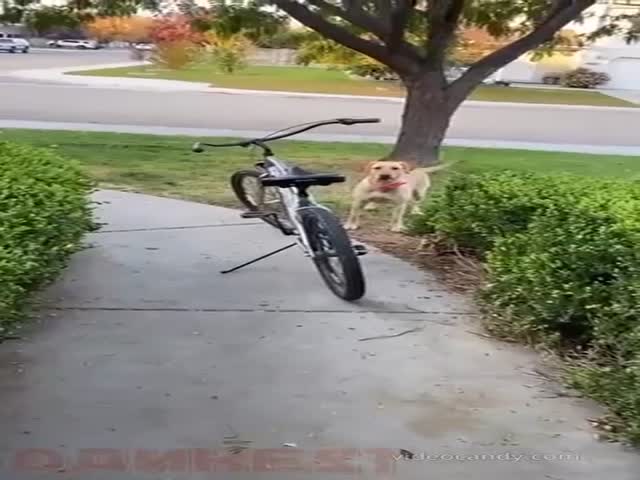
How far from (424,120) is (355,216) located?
3.95m

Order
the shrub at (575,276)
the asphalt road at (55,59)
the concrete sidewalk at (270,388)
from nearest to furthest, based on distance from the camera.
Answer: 1. the concrete sidewalk at (270,388)
2. the shrub at (575,276)
3. the asphalt road at (55,59)

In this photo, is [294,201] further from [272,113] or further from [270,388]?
[272,113]

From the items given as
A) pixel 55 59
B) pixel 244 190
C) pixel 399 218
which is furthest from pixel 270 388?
pixel 55 59

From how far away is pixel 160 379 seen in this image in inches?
162

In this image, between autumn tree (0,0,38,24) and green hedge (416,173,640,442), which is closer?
green hedge (416,173,640,442)

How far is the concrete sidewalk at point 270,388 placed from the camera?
11.0 ft

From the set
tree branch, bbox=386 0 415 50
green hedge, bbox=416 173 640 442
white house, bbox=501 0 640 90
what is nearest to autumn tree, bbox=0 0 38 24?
tree branch, bbox=386 0 415 50

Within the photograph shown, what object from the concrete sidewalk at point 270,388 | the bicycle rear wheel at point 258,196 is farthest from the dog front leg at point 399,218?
the concrete sidewalk at point 270,388

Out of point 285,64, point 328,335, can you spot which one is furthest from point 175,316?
point 285,64

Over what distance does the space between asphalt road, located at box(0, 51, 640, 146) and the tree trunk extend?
4.85 meters

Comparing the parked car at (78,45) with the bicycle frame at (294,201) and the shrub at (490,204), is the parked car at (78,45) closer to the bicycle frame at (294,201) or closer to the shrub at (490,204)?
the bicycle frame at (294,201)

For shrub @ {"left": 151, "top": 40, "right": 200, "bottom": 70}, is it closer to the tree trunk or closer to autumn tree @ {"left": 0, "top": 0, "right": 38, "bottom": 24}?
autumn tree @ {"left": 0, "top": 0, "right": 38, "bottom": 24}

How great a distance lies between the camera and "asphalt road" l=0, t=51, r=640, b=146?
1741cm

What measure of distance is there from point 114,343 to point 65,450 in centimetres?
126
